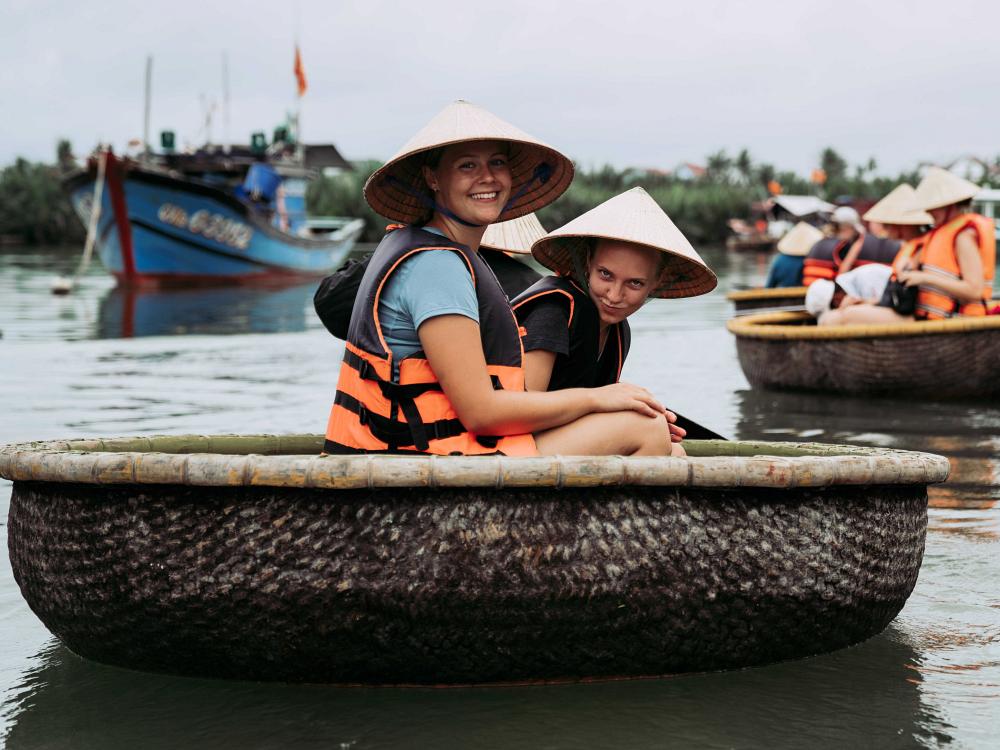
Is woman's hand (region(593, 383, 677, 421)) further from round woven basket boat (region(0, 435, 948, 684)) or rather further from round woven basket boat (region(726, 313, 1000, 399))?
round woven basket boat (region(726, 313, 1000, 399))

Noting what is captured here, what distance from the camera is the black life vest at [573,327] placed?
12.0 ft

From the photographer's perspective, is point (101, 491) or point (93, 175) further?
point (93, 175)

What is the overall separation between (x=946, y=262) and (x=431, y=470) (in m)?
6.20

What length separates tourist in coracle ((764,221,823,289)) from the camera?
14570 millimetres

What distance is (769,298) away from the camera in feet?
41.9

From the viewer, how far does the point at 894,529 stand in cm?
356

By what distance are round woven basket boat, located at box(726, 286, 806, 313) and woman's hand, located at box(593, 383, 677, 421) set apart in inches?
359

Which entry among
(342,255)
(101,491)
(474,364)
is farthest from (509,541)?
(342,255)

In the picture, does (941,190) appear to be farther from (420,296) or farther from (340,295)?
(420,296)

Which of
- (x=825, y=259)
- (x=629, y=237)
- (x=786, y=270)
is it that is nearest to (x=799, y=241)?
(x=786, y=270)

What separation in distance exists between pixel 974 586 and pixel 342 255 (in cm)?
3325

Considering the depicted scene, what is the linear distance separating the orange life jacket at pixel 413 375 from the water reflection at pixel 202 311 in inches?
476

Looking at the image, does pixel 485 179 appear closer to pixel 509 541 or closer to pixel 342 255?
pixel 509 541

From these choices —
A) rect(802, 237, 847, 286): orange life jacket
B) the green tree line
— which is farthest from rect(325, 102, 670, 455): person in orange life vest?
the green tree line
